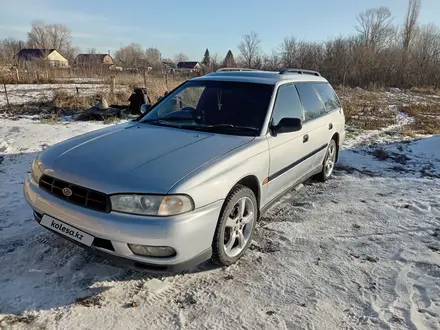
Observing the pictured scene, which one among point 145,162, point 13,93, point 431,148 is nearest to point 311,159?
point 145,162

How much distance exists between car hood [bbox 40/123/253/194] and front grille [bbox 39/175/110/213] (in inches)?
1.9

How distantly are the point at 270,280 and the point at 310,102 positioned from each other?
2.57 m

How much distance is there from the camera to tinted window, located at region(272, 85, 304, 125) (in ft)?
11.5

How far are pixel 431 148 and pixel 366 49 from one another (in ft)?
101

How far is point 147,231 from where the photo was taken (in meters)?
2.21

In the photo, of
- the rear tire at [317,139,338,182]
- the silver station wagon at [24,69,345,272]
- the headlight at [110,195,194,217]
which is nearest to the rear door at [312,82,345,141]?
the rear tire at [317,139,338,182]

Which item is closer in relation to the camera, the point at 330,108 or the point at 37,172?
the point at 37,172

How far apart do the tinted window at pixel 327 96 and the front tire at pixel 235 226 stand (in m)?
2.55

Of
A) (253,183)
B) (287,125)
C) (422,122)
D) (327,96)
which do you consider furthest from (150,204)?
(422,122)

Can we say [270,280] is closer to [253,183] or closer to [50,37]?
[253,183]

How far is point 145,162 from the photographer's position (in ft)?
8.38

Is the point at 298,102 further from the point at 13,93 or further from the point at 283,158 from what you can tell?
the point at 13,93

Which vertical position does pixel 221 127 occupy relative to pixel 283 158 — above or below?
above

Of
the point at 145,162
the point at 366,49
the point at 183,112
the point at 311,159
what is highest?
the point at 366,49
